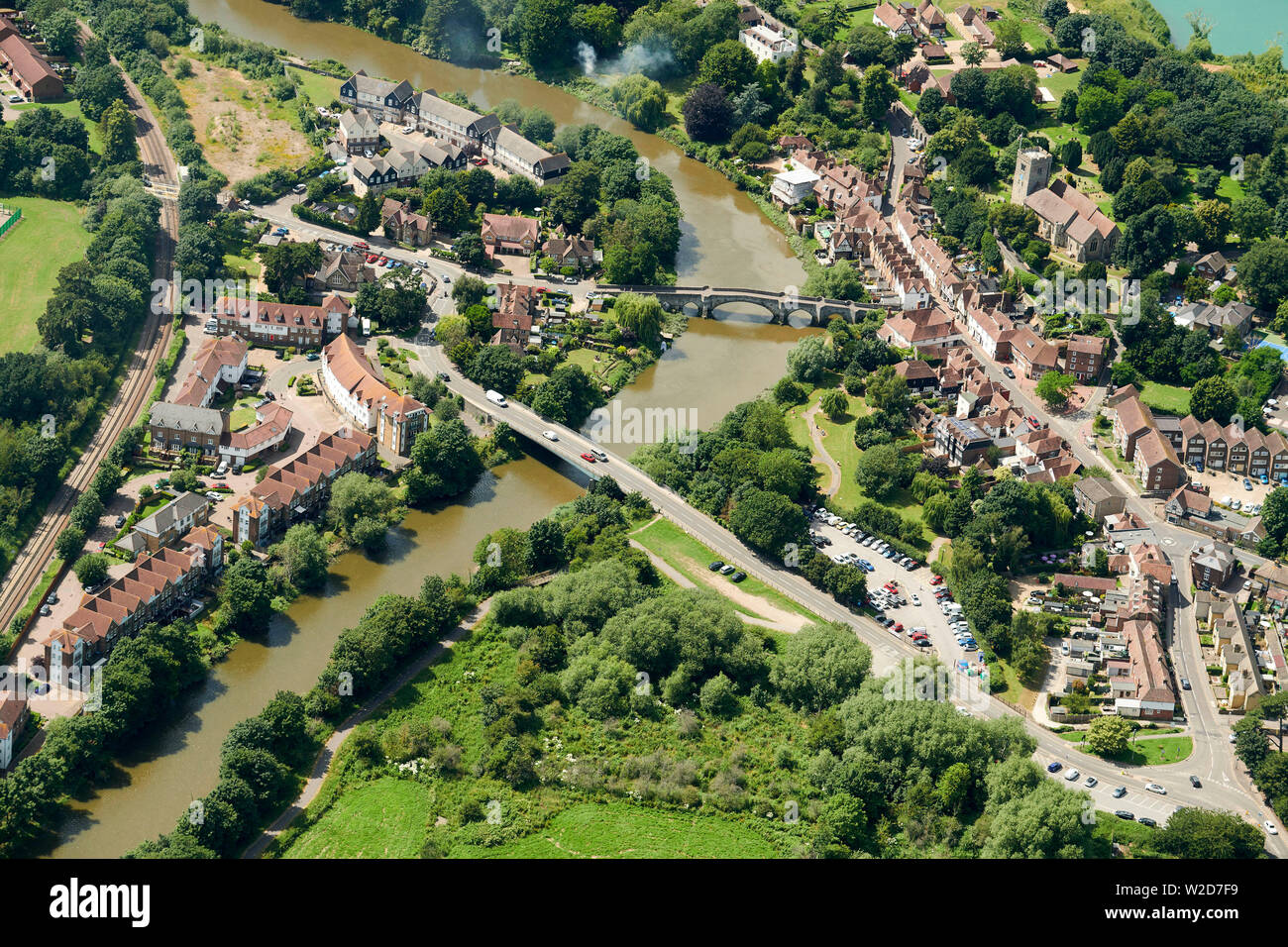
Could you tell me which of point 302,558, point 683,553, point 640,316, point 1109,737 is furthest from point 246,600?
point 1109,737

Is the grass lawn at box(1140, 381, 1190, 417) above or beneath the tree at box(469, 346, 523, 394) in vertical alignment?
beneath

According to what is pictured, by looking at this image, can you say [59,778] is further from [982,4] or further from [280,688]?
[982,4]

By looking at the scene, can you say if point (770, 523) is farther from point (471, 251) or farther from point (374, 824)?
point (471, 251)

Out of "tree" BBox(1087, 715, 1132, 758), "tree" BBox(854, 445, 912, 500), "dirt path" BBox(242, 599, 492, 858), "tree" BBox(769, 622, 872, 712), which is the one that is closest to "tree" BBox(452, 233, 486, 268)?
"tree" BBox(854, 445, 912, 500)

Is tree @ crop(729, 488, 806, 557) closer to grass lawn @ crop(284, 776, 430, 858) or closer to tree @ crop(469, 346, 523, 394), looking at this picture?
tree @ crop(469, 346, 523, 394)
